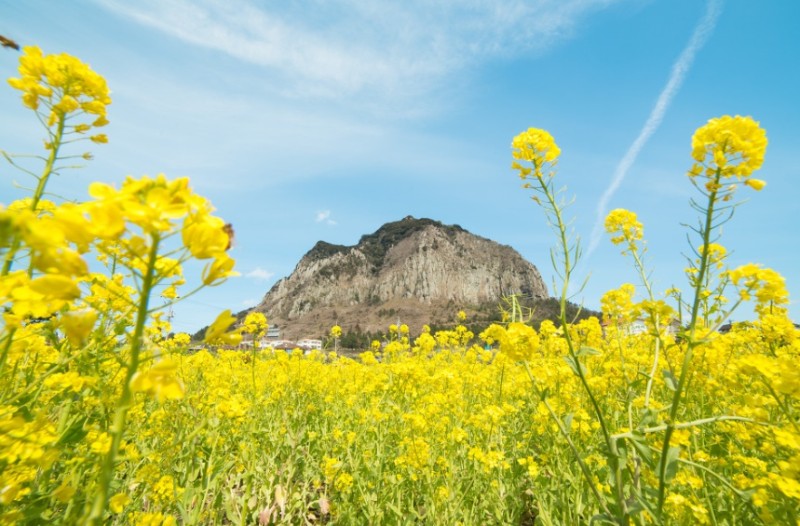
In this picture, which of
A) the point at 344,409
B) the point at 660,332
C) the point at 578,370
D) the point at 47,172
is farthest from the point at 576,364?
the point at 344,409

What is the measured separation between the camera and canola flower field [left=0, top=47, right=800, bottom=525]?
86cm

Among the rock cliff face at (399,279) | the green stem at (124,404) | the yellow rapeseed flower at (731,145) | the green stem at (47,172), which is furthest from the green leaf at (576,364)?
the rock cliff face at (399,279)

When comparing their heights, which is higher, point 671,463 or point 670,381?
point 670,381

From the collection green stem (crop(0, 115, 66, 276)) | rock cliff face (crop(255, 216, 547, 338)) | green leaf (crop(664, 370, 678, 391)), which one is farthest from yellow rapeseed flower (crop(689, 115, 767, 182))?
rock cliff face (crop(255, 216, 547, 338))

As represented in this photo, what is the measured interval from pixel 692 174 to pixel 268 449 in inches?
159

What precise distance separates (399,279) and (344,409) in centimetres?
14912

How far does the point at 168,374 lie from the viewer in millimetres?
812

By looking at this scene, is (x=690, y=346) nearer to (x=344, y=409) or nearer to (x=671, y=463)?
(x=671, y=463)

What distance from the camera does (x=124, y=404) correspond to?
74 cm

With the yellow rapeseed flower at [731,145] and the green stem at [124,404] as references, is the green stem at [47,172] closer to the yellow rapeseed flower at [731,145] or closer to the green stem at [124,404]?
the green stem at [124,404]

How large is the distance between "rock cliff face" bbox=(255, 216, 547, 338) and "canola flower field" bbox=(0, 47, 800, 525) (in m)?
124

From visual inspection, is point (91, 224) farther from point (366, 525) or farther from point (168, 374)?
point (366, 525)

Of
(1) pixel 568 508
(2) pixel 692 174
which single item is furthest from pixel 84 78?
(1) pixel 568 508

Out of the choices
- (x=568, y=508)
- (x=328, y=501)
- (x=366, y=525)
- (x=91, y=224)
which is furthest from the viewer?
(x=328, y=501)
